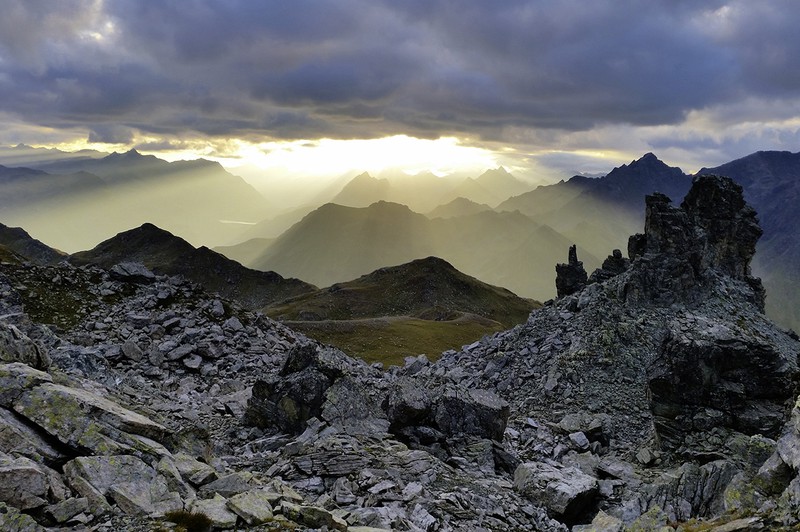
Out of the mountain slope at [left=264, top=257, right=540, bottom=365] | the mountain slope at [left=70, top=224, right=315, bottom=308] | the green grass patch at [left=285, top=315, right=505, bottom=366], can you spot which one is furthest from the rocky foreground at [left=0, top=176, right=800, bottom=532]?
the mountain slope at [left=70, top=224, right=315, bottom=308]

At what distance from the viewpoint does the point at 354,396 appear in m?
30.9

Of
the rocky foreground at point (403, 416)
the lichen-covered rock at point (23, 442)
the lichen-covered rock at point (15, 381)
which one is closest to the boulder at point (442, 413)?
the rocky foreground at point (403, 416)

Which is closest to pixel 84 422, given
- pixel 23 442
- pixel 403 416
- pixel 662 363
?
pixel 23 442

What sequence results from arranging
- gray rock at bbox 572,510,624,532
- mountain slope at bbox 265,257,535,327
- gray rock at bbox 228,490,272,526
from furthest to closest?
mountain slope at bbox 265,257,535,327, gray rock at bbox 572,510,624,532, gray rock at bbox 228,490,272,526

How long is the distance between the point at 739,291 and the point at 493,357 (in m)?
36.8

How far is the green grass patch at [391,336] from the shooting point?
9394 centimetres

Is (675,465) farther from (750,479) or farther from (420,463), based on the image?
(420,463)

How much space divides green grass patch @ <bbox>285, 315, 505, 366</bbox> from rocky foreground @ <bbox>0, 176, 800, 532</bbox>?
105 ft

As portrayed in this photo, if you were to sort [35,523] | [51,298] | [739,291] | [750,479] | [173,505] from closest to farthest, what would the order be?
[35,523] → [173,505] → [750,479] → [51,298] → [739,291]

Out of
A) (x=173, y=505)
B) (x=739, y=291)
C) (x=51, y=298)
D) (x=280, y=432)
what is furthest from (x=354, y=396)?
(x=739, y=291)

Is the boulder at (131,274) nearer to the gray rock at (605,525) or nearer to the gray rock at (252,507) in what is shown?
the gray rock at (252,507)

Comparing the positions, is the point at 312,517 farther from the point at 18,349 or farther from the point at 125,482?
the point at 18,349

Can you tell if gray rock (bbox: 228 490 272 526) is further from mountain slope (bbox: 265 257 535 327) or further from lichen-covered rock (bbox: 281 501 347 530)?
mountain slope (bbox: 265 257 535 327)

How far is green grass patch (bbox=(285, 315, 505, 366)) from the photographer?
9394 cm
